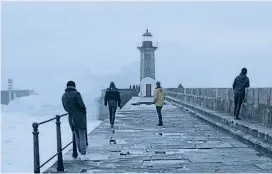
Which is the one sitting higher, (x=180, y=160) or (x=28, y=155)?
(x=180, y=160)

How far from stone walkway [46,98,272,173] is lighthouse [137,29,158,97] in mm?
38866

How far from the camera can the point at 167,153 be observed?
8250 millimetres

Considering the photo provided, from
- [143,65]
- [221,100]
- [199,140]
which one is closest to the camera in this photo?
[199,140]

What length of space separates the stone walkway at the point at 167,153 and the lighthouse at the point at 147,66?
38866 mm

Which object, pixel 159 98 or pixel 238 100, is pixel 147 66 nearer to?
pixel 159 98

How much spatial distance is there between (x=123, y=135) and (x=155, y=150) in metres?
2.65

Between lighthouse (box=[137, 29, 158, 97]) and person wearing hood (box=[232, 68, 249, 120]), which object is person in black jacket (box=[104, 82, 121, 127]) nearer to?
person wearing hood (box=[232, 68, 249, 120])

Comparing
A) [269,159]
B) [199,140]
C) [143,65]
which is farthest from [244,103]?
[143,65]

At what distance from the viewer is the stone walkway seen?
22.4 ft

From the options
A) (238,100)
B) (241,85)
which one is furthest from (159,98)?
(241,85)

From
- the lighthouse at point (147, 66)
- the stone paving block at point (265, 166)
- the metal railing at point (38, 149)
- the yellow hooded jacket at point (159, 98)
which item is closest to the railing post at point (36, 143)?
the metal railing at point (38, 149)

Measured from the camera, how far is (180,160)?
752 centimetres

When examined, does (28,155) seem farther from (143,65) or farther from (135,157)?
(135,157)

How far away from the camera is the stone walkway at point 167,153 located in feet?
22.4
